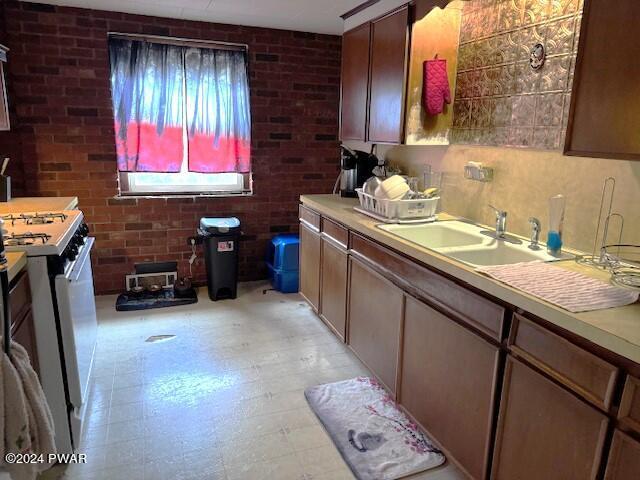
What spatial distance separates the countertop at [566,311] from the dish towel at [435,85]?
823 mm

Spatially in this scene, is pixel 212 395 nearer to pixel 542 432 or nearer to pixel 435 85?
pixel 542 432

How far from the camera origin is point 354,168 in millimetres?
3312

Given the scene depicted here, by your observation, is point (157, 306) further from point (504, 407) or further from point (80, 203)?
point (504, 407)

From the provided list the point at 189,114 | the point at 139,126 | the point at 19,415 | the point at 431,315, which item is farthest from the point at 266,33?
the point at 19,415

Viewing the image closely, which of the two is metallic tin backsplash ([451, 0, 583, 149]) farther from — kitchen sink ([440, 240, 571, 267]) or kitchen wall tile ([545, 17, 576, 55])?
kitchen sink ([440, 240, 571, 267])

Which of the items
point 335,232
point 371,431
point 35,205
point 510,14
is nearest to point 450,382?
point 371,431

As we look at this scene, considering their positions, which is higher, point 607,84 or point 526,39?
point 526,39

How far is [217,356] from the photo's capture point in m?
2.87

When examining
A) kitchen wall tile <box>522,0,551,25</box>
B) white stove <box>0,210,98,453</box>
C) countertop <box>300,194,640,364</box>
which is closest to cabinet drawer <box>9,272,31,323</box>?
white stove <box>0,210,98,453</box>

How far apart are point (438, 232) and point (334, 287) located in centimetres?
81

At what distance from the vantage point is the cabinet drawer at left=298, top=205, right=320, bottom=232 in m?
3.15

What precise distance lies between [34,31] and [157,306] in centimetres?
223

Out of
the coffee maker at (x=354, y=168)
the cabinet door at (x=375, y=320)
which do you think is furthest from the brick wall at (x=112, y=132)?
the cabinet door at (x=375, y=320)

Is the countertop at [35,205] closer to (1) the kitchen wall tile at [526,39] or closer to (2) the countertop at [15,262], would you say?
(2) the countertop at [15,262]
